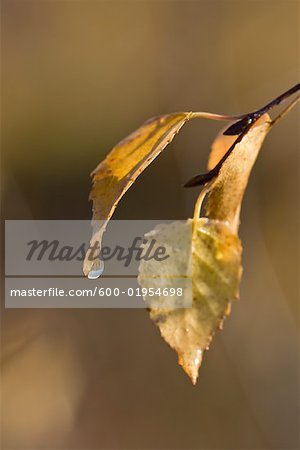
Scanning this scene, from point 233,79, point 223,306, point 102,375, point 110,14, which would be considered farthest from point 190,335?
point 110,14

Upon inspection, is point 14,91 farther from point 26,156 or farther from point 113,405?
point 113,405

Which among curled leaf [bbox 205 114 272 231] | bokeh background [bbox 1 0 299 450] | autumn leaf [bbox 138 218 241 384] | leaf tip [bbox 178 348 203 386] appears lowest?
bokeh background [bbox 1 0 299 450]

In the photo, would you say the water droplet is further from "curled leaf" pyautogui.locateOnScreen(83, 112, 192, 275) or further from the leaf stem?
the leaf stem

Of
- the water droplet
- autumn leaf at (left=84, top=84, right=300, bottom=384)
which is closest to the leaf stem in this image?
autumn leaf at (left=84, top=84, right=300, bottom=384)

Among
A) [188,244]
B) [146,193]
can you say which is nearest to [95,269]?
[188,244]

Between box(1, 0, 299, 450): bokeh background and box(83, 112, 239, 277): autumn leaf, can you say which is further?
box(1, 0, 299, 450): bokeh background

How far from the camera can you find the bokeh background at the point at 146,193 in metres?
2.85

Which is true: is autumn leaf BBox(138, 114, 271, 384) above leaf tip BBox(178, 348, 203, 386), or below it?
above

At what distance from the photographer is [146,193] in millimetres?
3113

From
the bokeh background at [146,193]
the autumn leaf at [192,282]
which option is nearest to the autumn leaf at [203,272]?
the autumn leaf at [192,282]

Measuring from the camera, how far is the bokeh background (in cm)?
285

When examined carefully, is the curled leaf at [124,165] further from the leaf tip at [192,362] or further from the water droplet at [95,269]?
the leaf tip at [192,362]

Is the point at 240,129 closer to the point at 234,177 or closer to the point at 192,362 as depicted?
the point at 234,177

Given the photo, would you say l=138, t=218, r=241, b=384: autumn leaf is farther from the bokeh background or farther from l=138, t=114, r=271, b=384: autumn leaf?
the bokeh background
